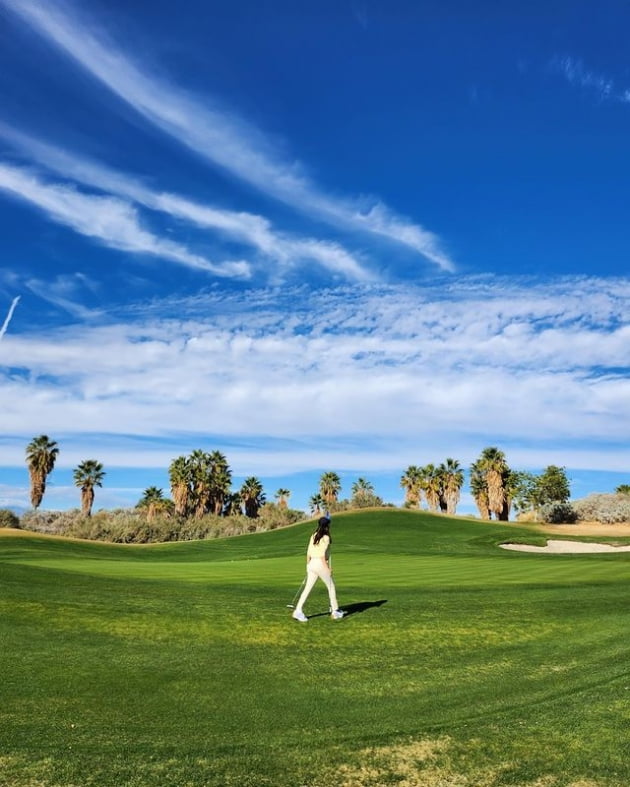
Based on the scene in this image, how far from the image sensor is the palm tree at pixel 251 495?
389 feet

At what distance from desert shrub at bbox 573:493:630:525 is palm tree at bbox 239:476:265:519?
178 ft

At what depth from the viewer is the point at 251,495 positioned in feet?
389

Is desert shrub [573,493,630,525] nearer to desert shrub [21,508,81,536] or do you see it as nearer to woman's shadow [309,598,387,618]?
desert shrub [21,508,81,536]

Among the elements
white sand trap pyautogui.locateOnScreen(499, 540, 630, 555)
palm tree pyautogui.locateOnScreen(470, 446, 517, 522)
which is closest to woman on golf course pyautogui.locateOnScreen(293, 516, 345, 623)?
white sand trap pyautogui.locateOnScreen(499, 540, 630, 555)

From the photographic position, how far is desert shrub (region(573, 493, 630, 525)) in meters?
83.1

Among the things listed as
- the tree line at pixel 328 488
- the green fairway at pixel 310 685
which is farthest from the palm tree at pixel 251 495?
the green fairway at pixel 310 685

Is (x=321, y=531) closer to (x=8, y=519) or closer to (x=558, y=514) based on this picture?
(x=8, y=519)

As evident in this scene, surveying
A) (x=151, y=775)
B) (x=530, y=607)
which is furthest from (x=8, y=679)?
(x=530, y=607)

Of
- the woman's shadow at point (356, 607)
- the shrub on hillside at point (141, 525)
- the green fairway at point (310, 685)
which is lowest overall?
the green fairway at point (310, 685)

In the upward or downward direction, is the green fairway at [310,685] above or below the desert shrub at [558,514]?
below

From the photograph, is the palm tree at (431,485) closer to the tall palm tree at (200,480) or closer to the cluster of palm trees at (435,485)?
the cluster of palm trees at (435,485)

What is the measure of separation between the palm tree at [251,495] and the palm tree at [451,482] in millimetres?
32895

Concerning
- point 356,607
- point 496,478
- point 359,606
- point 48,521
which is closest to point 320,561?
point 356,607

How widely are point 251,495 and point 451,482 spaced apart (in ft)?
117
